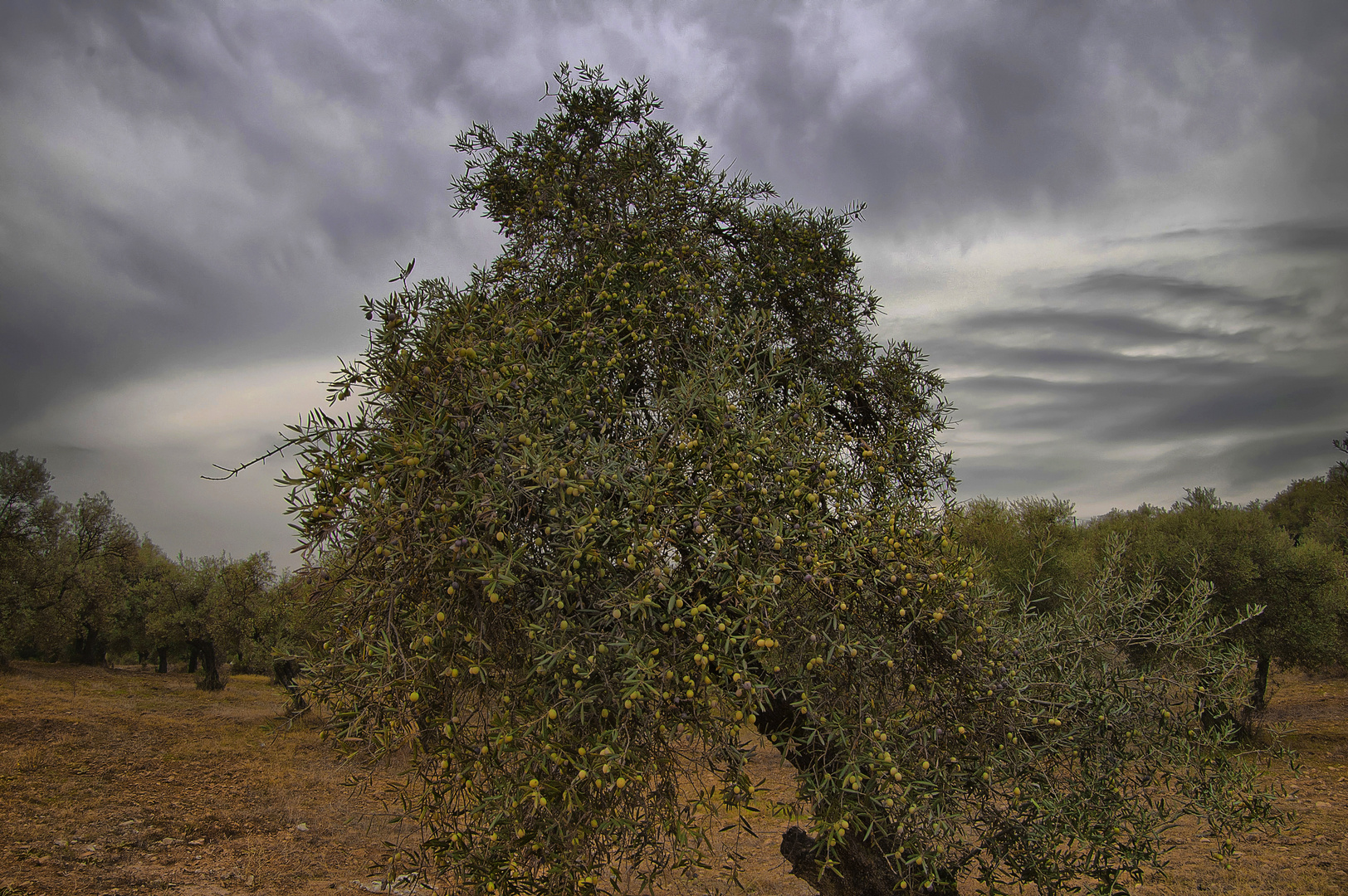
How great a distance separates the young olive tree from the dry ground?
2.58 m

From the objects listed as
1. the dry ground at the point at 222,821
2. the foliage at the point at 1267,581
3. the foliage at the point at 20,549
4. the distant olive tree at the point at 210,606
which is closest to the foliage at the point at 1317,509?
the foliage at the point at 1267,581

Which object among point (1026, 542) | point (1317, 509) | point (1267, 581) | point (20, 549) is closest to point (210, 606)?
point (20, 549)

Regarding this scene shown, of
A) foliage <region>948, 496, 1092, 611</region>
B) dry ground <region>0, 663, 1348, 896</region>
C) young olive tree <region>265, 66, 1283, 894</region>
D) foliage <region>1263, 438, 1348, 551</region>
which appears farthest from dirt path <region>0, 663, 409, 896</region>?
foliage <region>1263, 438, 1348, 551</region>

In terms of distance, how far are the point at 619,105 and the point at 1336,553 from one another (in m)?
26.2

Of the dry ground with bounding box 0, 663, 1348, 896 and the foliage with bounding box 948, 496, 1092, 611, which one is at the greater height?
the foliage with bounding box 948, 496, 1092, 611

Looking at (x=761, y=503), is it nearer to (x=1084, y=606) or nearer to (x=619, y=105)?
(x=1084, y=606)

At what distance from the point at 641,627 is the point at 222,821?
1269cm

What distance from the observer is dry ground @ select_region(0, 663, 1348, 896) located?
9.74 metres

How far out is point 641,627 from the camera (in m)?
4.18

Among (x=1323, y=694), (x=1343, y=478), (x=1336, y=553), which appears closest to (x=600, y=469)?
(x=1336, y=553)

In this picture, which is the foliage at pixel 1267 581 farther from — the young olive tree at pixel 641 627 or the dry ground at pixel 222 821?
the young olive tree at pixel 641 627

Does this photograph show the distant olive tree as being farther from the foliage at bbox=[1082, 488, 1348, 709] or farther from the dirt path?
the foliage at bbox=[1082, 488, 1348, 709]

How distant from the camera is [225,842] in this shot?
11.4m

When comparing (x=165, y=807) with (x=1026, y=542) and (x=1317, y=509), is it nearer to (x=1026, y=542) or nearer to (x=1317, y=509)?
(x=1026, y=542)
